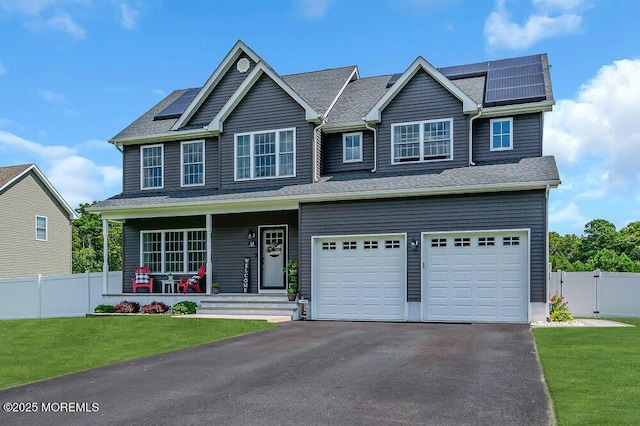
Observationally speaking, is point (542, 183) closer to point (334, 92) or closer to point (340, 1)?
point (340, 1)

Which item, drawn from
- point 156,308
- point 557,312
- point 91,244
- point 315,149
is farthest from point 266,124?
point 91,244

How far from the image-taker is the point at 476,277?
51.8 ft

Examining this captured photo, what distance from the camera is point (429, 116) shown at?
18031mm

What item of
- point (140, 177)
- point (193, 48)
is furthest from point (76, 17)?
point (140, 177)

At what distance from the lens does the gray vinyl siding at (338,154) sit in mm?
19312

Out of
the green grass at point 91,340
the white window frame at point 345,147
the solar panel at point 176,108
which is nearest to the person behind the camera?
the green grass at point 91,340

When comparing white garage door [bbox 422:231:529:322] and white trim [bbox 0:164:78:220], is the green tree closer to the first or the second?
white trim [bbox 0:164:78:220]

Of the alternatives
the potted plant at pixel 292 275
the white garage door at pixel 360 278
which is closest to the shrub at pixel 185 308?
the potted plant at pixel 292 275

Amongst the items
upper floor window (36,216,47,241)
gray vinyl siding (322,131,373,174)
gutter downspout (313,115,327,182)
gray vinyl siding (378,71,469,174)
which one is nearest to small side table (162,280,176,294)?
gutter downspout (313,115,327,182)

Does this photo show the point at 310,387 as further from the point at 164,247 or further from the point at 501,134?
the point at 164,247

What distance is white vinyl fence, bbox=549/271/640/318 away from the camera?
19.1 meters

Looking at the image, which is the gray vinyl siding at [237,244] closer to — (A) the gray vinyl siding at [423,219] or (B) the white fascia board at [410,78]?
(A) the gray vinyl siding at [423,219]

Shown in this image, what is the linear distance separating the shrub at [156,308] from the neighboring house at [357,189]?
2056mm

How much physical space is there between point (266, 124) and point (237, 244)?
14.1ft
